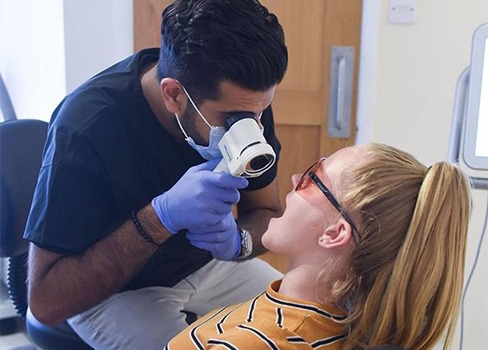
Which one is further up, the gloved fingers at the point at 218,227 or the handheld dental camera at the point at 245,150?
the handheld dental camera at the point at 245,150

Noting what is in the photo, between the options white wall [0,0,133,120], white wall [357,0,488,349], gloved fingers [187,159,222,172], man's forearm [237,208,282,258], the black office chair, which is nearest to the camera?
gloved fingers [187,159,222,172]

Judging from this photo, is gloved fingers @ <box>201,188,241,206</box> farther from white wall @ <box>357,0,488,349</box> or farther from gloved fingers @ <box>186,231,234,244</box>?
white wall @ <box>357,0,488,349</box>

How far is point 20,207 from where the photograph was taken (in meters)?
1.26

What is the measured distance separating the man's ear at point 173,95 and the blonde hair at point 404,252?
1.42 ft

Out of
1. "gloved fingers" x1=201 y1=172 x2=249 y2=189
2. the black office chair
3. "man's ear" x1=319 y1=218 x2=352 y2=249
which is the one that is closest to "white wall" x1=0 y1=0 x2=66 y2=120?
the black office chair

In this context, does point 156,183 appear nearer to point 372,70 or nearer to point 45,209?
point 45,209

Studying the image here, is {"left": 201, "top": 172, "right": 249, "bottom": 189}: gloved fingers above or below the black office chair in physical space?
above

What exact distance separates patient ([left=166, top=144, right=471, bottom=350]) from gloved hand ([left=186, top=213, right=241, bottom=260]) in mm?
184

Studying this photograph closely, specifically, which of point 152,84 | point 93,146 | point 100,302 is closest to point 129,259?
point 100,302

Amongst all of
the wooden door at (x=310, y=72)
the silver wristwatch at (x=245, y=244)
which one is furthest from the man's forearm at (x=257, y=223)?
the wooden door at (x=310, y=72)

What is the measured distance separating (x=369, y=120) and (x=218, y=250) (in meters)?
1.12

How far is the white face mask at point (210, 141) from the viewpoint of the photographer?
1.11 metres

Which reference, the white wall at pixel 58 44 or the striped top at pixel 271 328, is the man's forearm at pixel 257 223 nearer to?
the striped top at pixel 271 328

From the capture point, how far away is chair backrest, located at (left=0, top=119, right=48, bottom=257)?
1256 millimetres
